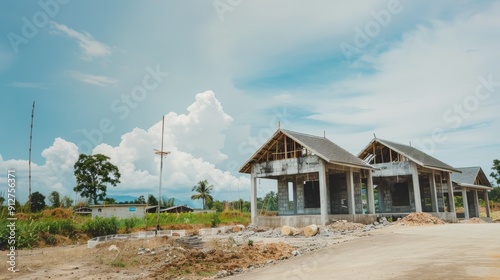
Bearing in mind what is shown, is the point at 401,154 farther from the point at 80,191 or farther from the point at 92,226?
the point at 80,191

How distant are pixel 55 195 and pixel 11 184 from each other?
46.5 metres

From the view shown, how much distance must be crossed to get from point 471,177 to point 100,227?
35.9m

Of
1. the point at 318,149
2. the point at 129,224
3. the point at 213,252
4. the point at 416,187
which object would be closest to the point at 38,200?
the point at 129,224

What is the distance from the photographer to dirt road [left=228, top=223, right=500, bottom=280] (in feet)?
28.0

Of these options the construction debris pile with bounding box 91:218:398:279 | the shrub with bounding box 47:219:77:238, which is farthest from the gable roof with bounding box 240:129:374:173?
the shrub with bounding box 47:219:77:238

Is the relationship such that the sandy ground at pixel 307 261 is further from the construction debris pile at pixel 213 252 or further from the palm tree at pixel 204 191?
the palm tree at pixel 204 191

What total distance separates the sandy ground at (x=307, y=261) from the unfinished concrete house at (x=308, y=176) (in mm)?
5638

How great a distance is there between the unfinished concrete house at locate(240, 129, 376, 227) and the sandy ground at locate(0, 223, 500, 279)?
5638mm

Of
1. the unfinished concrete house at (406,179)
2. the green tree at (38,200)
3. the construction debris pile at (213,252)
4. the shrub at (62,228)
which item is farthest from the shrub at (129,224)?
the green tree at (38,200)

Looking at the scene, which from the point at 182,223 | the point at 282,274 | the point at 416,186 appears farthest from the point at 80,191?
the point at 282,274

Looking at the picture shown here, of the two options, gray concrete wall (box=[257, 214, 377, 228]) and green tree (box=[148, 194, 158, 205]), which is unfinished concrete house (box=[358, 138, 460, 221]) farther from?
green tree (box=[148, 194, 158, 205])

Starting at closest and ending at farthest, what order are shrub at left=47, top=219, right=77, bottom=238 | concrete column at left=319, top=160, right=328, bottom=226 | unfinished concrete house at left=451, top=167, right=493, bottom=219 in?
concrete column at left=319, top=160, right=328, bottom=226 < shrub at left=47, top=219, right=77, bottom=238 < unfinished concrete house at left=451, top=167, right=493, bottom=219

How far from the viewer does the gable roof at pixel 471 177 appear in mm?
39203

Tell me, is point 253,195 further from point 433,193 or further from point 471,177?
point 471,177
